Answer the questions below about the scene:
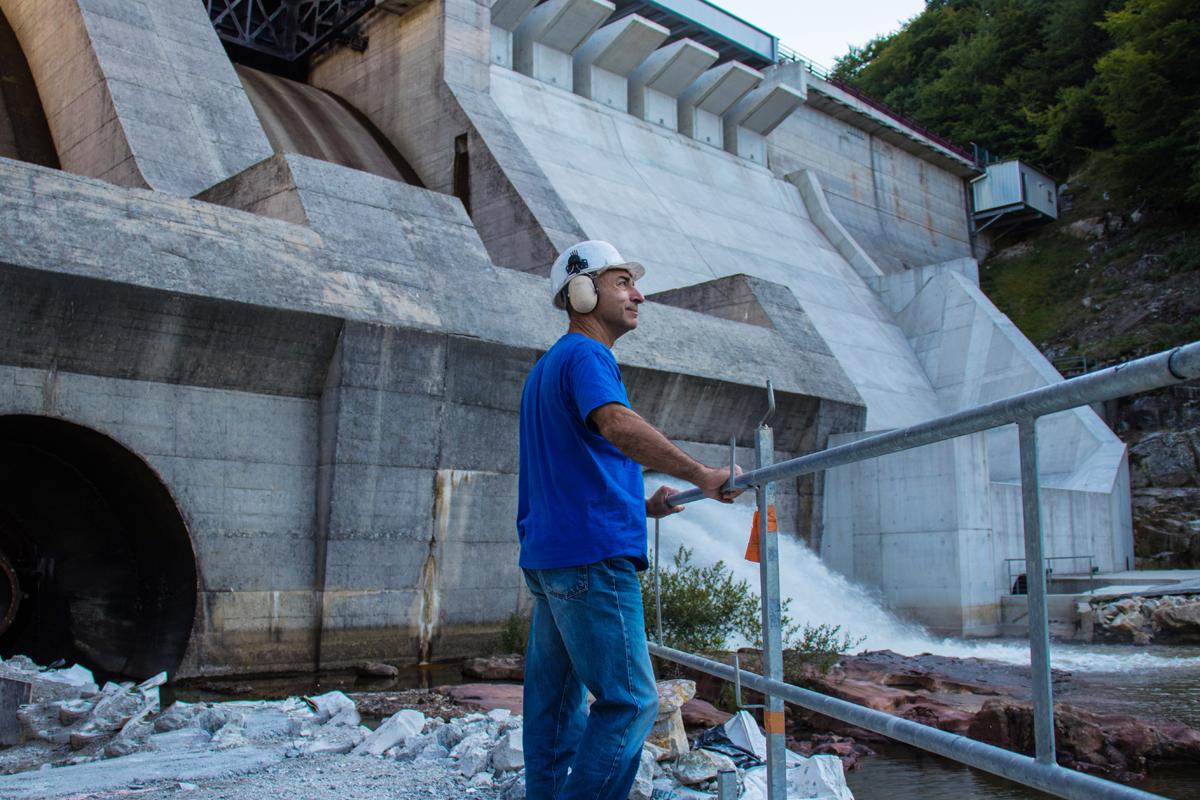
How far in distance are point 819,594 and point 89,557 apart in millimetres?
9036

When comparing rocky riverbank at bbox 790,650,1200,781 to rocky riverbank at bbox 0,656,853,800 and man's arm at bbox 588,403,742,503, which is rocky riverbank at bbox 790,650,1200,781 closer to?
rocky riverbank at bbox 0,656,853,800

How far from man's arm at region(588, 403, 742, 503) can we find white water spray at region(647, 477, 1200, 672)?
10503mm

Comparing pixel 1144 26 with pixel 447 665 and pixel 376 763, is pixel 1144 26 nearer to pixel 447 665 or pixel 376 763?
pixel 447 665

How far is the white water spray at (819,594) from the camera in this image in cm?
1358

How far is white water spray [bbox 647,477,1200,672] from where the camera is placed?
1358 cm

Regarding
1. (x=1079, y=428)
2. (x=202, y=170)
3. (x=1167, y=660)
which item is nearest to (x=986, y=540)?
(x=1167, y=660)

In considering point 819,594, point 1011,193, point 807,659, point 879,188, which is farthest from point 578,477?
point 1011,193

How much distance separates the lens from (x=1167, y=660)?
39.8ft

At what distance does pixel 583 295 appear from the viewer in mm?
3195

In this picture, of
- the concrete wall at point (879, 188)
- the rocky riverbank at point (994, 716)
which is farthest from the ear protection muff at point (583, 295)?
the concrete wall at point (879, 188)

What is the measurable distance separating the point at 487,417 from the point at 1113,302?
26.6 m

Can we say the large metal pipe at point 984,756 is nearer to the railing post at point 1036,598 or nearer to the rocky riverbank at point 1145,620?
the railing post at point 1036,598

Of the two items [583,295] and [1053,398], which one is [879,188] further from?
[1053,398]

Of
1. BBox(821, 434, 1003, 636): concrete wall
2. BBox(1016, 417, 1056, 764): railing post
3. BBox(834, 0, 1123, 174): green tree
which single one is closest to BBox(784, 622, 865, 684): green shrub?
BBox(821, 434, 1003, 636): concrete wall
